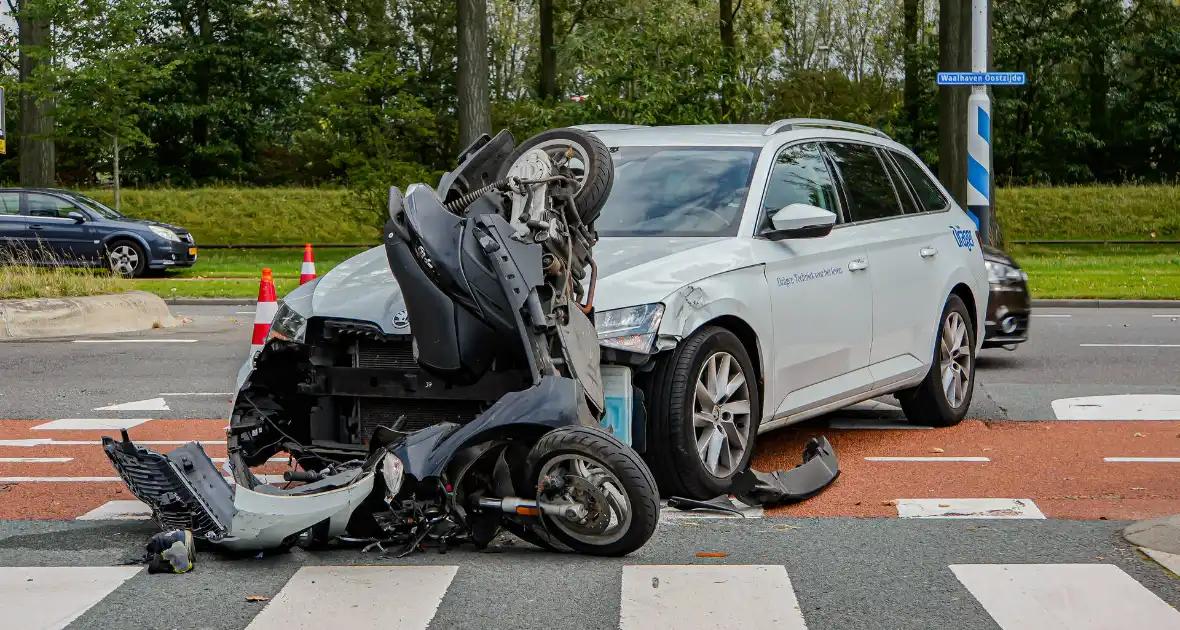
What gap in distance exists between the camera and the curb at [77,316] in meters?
14.5

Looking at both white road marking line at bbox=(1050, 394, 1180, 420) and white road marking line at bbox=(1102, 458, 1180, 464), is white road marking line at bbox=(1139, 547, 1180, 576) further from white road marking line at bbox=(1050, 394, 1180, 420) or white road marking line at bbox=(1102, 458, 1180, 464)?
white road marking line at bbox=(1050, 394, 1180, 420)

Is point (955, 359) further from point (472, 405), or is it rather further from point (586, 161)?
point (472, 405)

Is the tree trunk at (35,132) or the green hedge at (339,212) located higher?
the tree trunk at (35,132)

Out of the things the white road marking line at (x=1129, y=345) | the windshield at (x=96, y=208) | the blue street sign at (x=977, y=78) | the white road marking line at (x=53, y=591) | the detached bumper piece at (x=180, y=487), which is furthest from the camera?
the windshield at (x=96, y=208)

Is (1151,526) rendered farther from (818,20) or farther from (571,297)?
(818,20)

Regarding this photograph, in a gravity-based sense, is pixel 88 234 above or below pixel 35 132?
below

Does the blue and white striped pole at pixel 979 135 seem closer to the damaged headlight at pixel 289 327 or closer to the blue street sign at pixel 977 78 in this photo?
the blue street sign at pixel 977 78

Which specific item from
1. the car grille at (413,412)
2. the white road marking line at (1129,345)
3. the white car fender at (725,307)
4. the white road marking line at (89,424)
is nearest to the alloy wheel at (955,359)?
the white car fender at (725,307)

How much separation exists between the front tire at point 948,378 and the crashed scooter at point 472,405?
3226mm

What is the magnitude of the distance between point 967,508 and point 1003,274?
19.6ft

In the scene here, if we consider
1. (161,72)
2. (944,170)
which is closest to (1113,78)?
(944,170)

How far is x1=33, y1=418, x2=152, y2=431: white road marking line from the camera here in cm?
877

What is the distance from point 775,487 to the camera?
6320mm

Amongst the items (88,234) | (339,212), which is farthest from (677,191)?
(339,212)
